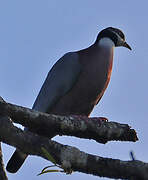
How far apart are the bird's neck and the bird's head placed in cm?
6

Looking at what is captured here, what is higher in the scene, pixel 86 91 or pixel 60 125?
pixel 60 125

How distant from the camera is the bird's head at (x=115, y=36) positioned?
243 inches

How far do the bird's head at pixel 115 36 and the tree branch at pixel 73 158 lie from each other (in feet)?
12.1

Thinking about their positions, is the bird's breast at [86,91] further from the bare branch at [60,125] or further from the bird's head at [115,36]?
the bare branch at [60,125]

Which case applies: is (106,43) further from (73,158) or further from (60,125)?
(73,158)

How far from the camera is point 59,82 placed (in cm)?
555

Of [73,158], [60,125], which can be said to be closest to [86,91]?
[60,125]

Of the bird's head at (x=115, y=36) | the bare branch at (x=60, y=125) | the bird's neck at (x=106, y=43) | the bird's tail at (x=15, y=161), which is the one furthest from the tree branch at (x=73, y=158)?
the bird's head at (x=115, y=36)

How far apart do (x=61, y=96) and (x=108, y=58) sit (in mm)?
742

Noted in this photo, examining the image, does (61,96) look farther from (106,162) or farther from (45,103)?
(106,162)

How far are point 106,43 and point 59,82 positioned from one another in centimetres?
89

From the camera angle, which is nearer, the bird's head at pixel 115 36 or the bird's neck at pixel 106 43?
the bird's neck at pixel 106 43

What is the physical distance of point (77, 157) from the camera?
8.34 ft

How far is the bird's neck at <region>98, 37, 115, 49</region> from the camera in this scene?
595 centimetres
